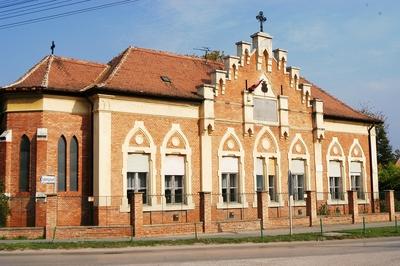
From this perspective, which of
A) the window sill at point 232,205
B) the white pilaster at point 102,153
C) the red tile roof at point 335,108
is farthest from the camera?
the red tile roof at point 335,108

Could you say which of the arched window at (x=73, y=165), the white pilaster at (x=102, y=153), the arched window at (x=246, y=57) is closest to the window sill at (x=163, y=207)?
the white pilaster at (x=102, y=153)

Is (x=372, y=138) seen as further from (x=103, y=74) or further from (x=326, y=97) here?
(x=103, y=74)

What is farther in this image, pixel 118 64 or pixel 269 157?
pixel 269 157

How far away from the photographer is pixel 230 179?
30594 millimetres

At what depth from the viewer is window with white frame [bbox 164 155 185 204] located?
Answer: 28156 millimetres

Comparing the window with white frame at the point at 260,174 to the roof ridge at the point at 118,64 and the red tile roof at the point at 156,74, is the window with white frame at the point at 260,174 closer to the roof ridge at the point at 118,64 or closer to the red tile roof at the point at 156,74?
the red tile roof at the point at 156,74

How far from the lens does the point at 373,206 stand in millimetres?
36844

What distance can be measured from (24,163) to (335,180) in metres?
20.3

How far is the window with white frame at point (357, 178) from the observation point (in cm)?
3697

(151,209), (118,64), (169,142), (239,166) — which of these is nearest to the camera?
(151,209)

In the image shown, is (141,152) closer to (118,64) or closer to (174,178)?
(174,178)

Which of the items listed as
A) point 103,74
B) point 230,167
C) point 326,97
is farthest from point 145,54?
point 326,97

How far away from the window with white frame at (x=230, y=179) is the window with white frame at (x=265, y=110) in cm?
311

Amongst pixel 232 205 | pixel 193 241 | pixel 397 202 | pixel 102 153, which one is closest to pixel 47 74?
pixel 102 153
